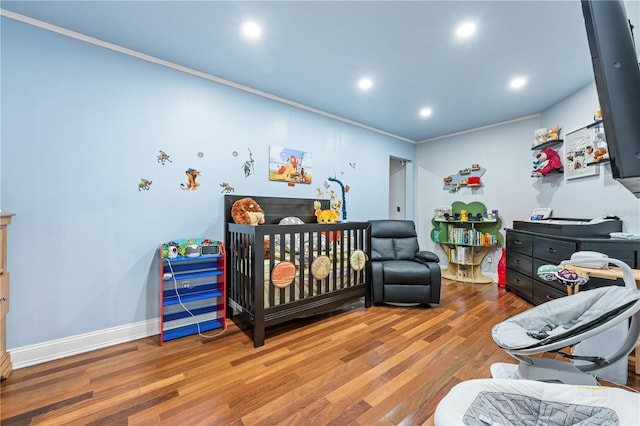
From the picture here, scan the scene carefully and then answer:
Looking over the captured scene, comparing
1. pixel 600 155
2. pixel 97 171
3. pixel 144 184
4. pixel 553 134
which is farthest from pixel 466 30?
pixel 97 171

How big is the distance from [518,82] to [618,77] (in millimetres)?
A: 2486

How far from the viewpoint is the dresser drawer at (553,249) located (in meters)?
2.34

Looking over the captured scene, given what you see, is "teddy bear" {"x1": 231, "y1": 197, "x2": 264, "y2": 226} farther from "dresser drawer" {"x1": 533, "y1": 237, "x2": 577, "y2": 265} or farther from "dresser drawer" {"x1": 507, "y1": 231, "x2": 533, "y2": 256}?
"dresser drawer" {"x1": 507, "y1": 231, "x2": 533, "y2": 256}

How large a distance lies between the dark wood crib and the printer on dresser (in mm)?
1834

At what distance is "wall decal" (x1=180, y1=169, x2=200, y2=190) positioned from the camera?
7.84 feet

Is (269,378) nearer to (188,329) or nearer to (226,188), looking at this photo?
(188,329)

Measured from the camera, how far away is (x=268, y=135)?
2900 mm

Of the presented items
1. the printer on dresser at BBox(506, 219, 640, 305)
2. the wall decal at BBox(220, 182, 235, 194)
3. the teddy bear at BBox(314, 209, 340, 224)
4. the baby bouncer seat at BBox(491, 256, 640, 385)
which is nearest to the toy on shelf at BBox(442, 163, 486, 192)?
the printer on dresser at BBox(506, 219, 640, 305)

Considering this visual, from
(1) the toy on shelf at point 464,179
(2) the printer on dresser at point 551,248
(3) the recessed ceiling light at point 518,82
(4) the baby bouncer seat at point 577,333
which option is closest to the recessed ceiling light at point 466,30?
(3) the recessed ceiling light at point 518,82

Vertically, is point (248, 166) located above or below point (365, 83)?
below

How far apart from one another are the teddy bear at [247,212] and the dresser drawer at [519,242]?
3099mm

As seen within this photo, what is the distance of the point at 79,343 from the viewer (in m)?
1.90

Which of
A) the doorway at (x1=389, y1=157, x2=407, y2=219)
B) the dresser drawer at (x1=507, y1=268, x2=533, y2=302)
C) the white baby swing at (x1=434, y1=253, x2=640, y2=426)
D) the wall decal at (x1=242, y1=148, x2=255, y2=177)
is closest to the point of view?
the white baby swing at (x1=434, y1=253, x2=640, y2=426)

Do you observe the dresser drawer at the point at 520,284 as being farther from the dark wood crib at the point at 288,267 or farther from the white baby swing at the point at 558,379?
the dark wood crib at the point at 288,267
